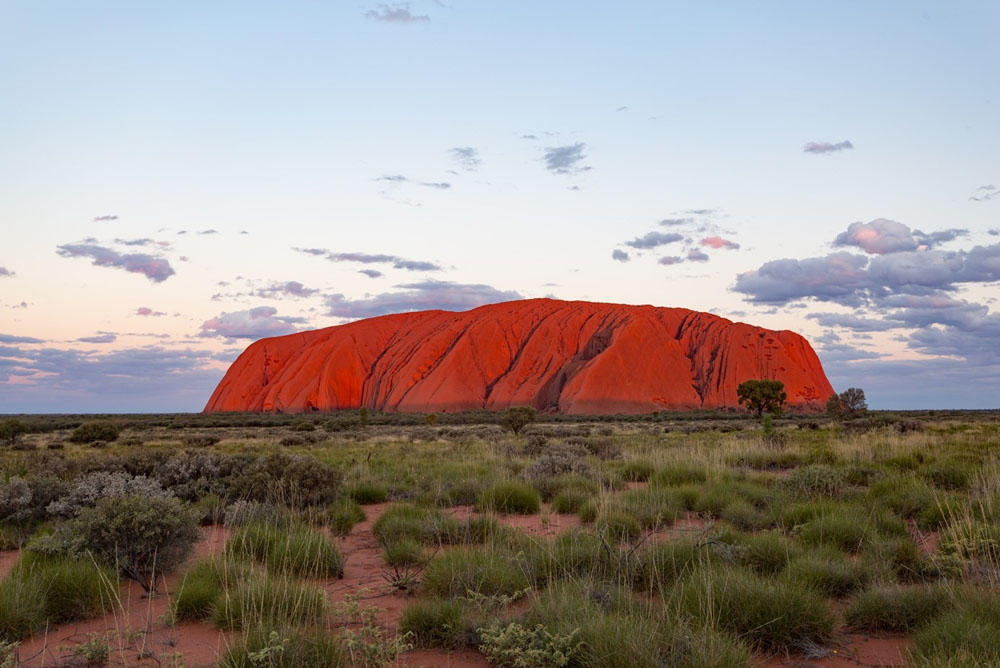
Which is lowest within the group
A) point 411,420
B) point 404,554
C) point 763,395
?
point 411,420

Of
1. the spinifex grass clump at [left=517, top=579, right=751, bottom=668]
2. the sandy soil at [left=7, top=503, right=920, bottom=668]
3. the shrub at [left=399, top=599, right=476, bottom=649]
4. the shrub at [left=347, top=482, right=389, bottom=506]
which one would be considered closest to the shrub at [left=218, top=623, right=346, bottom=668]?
the sandy soil at [left=7, top=503, right=920, bottom=668]

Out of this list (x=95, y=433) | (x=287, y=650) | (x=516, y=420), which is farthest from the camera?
(x=516, y=420)

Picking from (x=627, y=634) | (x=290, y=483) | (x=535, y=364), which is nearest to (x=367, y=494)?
(x=290, y=483)

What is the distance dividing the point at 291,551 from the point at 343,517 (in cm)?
236

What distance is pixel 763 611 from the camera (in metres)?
4.34

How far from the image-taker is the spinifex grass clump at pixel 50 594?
182 inches

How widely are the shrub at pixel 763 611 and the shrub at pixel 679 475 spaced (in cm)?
595

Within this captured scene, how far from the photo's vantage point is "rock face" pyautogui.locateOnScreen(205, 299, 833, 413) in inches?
3017

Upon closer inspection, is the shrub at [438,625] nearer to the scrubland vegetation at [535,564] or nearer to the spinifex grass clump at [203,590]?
the scrubland vegetation at [535,564]

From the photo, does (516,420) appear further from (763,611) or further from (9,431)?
(763,611)

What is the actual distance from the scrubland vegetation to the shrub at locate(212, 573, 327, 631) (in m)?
0.02

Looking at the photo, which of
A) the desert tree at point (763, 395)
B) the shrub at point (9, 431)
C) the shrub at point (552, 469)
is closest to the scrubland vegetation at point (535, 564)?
the shrub at point (552, 469)

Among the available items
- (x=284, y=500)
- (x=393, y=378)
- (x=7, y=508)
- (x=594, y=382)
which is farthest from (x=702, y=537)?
(x=393, y=378)

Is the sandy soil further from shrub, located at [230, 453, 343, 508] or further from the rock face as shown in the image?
the rock face
